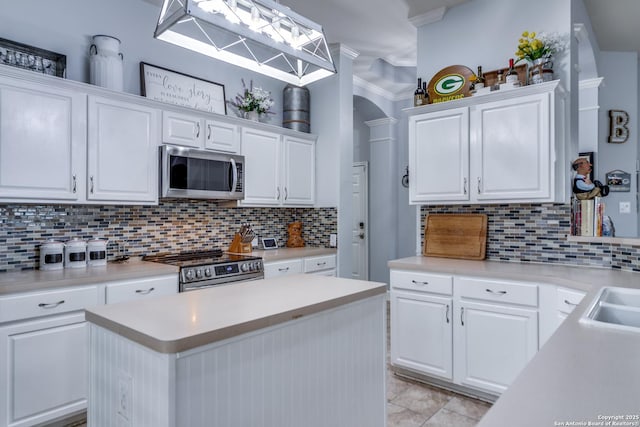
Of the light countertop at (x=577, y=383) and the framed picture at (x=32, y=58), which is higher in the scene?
the framed picture at (x=32, y=58)

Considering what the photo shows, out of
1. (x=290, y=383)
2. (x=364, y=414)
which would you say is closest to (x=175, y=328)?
(x=290, y=383)

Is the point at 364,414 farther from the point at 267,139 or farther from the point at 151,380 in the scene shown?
the point at 267,139

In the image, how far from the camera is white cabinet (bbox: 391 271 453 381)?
9.36ft

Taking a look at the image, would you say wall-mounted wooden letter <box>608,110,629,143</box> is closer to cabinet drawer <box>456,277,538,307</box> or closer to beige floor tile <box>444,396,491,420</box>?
cabinet drawer <box>456,277,538,307</box>

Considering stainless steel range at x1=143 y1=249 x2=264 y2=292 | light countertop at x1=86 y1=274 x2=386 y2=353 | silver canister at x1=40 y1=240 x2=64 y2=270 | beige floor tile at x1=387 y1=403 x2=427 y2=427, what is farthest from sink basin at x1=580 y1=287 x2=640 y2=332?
silver canister at x1=40 y1=240 x2=64 y2=270

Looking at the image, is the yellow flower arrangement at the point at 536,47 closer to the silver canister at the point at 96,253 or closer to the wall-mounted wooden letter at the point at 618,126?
the wall-mounted wooden letter at the point at 618,126

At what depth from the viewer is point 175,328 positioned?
1301 mm

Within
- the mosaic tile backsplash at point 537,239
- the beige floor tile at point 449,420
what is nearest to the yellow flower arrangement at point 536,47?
the mosaic tile backsplash at point 537,239

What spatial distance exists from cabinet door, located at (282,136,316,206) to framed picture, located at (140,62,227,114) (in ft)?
2.58

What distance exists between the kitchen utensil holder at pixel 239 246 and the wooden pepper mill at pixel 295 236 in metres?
0.84

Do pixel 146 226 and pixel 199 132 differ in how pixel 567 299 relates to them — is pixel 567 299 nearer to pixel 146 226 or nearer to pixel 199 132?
pixel 199 132

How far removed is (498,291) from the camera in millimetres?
2643

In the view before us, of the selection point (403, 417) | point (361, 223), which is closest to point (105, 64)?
point (403, 417)

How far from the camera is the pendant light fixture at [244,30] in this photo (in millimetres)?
1537
